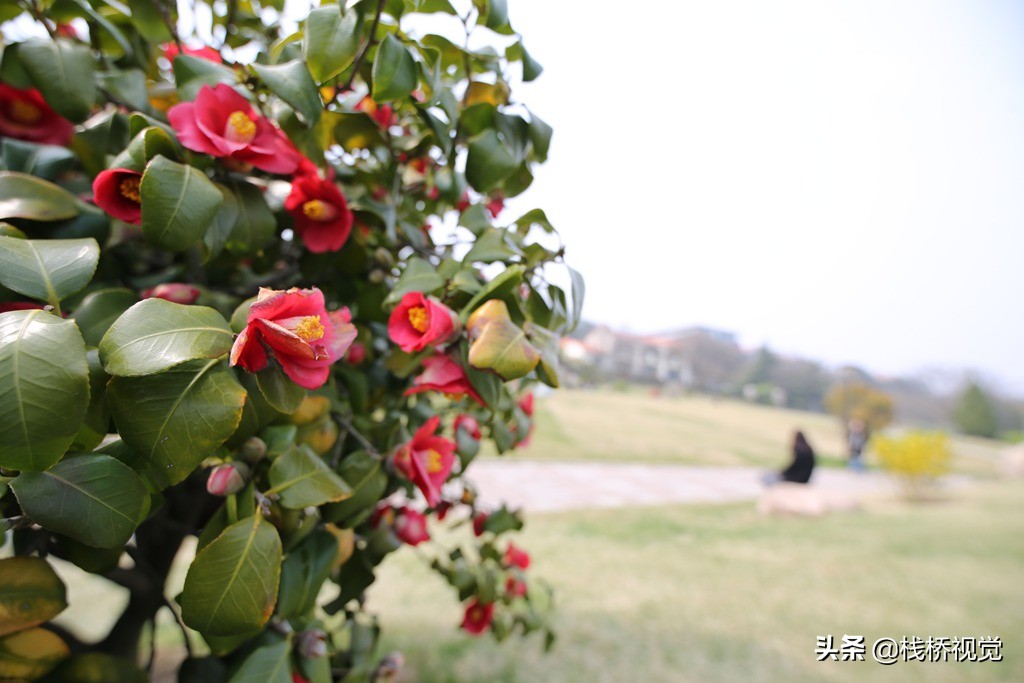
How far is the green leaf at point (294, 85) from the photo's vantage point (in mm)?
441

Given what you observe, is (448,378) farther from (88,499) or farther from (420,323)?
(88,499)

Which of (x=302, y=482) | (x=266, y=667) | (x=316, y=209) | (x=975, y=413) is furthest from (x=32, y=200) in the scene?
(x=975, y=413)

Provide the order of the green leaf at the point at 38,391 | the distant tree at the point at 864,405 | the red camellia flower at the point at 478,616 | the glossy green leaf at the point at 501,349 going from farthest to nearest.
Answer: the distant tree at the point at 864,405 → the red camellia flower at the point at 478,616 → the glossy green leaf at the point at 501,349 → the green leaf at the point at 38,391

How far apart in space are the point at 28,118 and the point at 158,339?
51 centimetres

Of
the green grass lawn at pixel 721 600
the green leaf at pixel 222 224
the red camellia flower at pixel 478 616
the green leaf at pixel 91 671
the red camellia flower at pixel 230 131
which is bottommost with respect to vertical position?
the green grass lawn at pixel 721 600

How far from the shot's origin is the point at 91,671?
552 mm

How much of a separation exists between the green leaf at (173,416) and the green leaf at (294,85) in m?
0.24

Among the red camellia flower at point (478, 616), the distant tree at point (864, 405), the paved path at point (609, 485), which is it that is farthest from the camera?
the distant tree at point (864, 405)

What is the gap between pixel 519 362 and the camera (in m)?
0.38

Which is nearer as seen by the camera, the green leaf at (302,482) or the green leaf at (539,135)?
the green leaf at (302,482)

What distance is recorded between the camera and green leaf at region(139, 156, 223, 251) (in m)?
0.39

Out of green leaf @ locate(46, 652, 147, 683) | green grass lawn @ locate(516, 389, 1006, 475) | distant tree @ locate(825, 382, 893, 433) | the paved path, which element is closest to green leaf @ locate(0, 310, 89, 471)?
green leaf @ locate(46, 652, 147, 683)

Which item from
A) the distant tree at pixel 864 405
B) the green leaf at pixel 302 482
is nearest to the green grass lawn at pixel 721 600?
the green leaf at pixel 302 482

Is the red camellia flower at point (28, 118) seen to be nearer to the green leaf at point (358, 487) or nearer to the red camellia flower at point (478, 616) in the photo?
the green leaf at point (358, 487)
